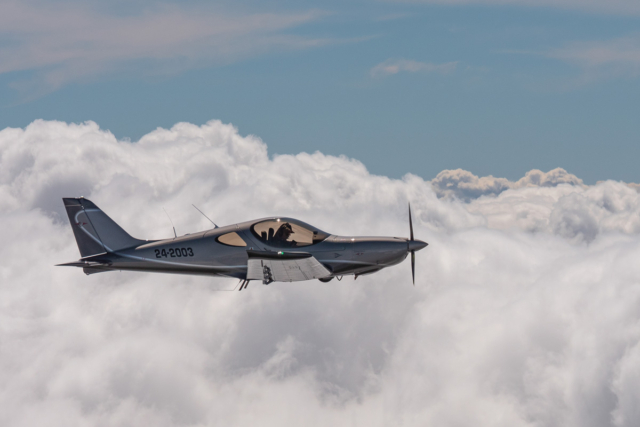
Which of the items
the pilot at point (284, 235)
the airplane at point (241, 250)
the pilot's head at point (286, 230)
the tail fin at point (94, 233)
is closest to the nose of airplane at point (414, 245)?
the airplane at point (241, 250)

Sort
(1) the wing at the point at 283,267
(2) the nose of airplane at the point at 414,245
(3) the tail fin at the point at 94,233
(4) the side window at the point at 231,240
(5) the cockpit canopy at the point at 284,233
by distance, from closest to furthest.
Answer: (1) the wing at the point at 283,267 → (2) the nose of airplane at the point at 414,245 → (5) the cockpit canopy at the point at 284,233 → (4) the side window at the point at 231,240 → (3) the tail fin at the point at 94,233

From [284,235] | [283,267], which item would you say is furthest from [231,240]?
[283,267]

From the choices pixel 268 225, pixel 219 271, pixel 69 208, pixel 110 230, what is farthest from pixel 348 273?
pixel 69 208

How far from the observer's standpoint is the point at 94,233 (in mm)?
28812

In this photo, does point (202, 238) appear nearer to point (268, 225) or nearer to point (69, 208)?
point (268, 225)

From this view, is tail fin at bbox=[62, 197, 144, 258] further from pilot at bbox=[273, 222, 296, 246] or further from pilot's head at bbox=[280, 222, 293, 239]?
pilot's head at bbox=[280, 222, 293, 239]

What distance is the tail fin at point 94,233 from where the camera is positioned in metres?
28.7

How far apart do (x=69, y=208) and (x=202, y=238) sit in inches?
306

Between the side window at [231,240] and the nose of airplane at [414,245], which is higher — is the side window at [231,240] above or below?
above

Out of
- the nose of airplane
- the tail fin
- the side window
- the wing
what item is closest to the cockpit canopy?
the side window

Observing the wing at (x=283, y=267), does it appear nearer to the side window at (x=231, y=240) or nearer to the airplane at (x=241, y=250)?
the airplane at (x=241, y=250)

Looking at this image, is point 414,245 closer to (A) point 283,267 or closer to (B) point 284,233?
(B) point 284,233

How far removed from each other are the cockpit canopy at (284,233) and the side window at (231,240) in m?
0.81

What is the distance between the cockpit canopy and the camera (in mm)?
26203
